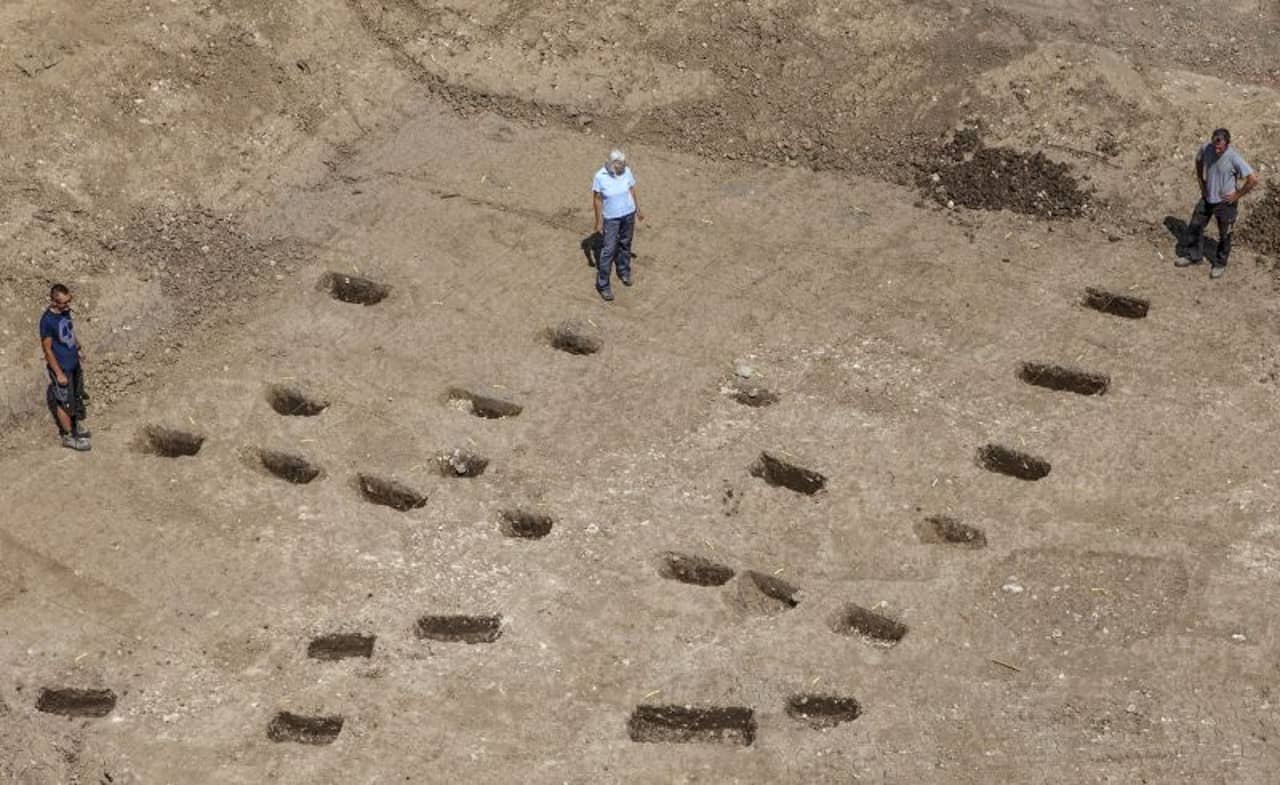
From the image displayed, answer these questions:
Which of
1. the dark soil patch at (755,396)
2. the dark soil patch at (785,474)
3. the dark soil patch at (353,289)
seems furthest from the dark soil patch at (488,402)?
the dark soil patch at (785,474)

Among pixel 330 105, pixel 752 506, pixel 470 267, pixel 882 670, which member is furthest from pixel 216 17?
pixel 882 670

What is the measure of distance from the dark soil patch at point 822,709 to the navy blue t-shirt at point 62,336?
8.21 meters

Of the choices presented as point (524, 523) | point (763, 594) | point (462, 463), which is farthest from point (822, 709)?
point (462, 463)

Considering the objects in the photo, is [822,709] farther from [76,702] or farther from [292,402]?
[292,402]

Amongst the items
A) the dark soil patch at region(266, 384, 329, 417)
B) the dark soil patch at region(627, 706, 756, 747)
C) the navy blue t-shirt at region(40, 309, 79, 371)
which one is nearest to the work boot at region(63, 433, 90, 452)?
the navy blue t-shirt at region(40, 309, 79, 371)

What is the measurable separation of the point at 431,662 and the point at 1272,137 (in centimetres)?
1278

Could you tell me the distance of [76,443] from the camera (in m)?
17.4

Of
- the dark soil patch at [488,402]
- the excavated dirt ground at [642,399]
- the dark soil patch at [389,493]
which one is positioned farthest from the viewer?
the dark soil patch at [488,402]

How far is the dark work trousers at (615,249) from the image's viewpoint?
18859 millimetres

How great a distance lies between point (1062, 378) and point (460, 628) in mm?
7408

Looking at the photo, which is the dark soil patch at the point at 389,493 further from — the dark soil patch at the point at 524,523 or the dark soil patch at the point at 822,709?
the dark soil patch at the point at 822,709

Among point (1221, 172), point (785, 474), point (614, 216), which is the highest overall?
point (1221, 172)

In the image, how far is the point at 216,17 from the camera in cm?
2186

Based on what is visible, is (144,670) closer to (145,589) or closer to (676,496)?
(145,589)
